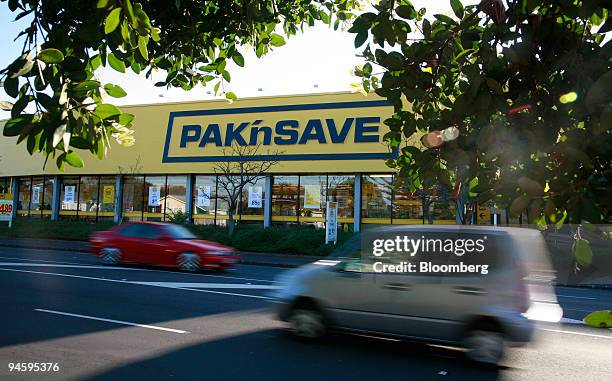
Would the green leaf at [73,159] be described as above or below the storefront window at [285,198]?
below

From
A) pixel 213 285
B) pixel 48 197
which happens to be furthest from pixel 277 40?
pixel 48 197

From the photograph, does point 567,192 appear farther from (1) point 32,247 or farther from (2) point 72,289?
(1) point 32,247

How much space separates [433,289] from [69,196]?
109 ft

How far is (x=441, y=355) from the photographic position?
22.9 feet

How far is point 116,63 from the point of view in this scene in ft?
11.1

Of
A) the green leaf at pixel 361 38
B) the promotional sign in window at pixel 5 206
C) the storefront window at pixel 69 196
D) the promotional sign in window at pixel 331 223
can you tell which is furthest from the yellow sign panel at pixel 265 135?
the green leaf at pixel 361 38

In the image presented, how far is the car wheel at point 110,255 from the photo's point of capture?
55.2 ft

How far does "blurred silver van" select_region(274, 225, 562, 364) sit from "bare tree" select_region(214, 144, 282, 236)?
1921 cm

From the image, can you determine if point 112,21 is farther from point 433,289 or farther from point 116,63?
point 433,289

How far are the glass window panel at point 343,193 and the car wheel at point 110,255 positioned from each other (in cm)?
1296

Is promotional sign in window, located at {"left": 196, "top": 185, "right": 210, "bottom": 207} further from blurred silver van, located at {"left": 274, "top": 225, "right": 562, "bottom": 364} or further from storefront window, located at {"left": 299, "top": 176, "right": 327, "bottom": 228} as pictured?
blurred silver van, located at {"left": 274, "top": 225, "right": 562, "bottom": 364}

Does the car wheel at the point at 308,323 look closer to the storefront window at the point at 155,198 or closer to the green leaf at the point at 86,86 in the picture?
the green leaf at the point at 86,86

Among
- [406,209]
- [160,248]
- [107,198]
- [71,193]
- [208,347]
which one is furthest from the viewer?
[71,193]

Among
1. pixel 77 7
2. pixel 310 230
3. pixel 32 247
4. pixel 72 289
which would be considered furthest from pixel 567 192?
pixel 32 247
